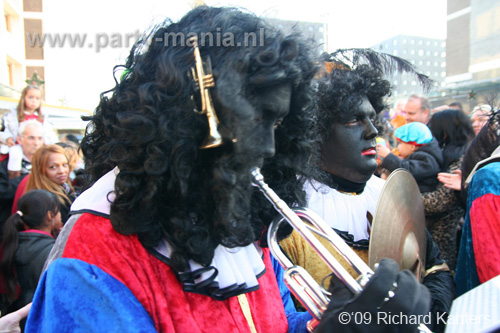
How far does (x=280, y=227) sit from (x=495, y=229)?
1.30 m

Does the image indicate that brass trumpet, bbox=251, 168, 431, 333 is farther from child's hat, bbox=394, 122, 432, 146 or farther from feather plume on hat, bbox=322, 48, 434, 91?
child's hat, bbox=394, 122, 432, 146

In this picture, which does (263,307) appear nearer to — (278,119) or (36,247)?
(278,119)

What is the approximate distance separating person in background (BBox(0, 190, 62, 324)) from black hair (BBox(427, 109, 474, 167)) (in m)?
3.57

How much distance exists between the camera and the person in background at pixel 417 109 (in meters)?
4.93

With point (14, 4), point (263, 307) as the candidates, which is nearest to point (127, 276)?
point (263, 307)

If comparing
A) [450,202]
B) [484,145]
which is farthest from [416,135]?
[484,145]

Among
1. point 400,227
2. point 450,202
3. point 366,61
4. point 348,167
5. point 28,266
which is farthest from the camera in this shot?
point 450,202

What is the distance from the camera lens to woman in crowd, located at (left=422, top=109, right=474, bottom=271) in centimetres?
334

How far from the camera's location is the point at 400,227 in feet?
5.54

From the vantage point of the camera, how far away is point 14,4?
11.7 m

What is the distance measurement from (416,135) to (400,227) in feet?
7.82

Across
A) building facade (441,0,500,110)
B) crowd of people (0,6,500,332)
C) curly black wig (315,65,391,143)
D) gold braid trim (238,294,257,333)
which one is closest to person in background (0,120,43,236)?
crowd of people (0,6,500,332)

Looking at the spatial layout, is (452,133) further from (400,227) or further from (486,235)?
(400,227)

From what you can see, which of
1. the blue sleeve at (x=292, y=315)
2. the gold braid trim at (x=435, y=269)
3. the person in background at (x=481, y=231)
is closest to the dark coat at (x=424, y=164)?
the person in background at (x=481, y=231)
